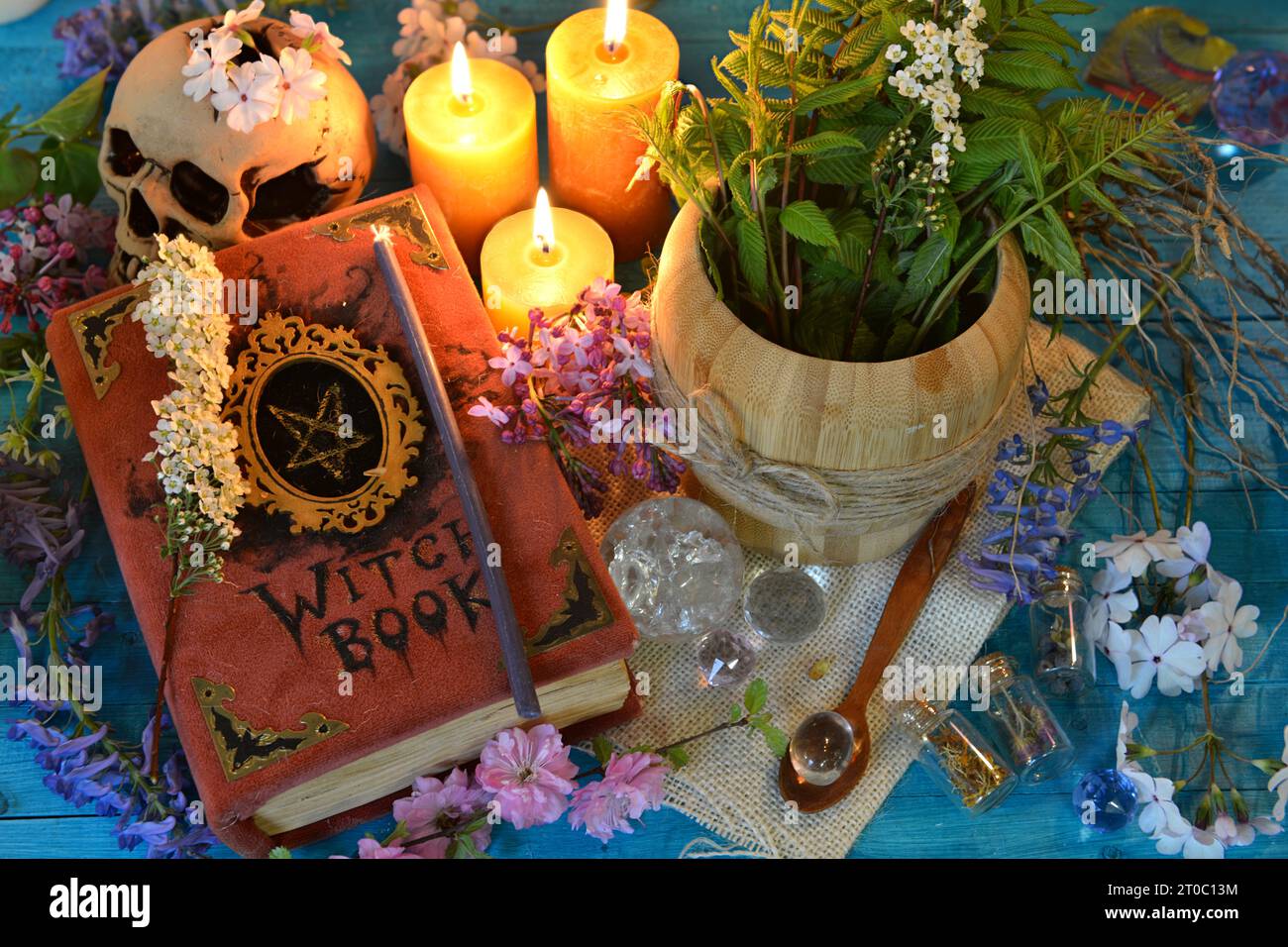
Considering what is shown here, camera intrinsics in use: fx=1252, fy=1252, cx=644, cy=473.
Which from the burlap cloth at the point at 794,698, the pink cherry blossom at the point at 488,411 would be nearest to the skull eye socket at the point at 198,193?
the pink cherry blossom at the point at 488,411

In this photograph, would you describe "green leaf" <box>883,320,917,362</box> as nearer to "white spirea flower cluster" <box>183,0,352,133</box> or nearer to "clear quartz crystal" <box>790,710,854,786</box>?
"clear quartz crystal" <box>790,710,854,786</box>

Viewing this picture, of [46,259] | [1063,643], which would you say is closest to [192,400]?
[46,259]

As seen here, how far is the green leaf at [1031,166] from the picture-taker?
83cm

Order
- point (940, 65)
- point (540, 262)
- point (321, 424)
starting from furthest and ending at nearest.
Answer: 1. point (540, 262)
2. point (321, 424)
3. point (940, 65)

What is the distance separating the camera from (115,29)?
1.26 meters

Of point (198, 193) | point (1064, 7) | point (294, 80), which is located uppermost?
point (1064, 7)

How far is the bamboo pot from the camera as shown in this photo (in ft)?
2.76

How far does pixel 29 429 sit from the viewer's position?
42.9 inches

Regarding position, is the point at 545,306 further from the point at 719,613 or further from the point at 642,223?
the point at 719,613

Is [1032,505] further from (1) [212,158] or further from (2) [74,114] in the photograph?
(2) [74,114]

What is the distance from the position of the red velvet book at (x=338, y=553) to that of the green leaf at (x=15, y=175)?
0.71 ft

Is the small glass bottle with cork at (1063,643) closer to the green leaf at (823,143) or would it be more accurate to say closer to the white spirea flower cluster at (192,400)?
the green leaf at (823,143)

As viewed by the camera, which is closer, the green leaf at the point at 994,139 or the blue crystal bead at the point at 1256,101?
the green leaf at the point at 994,139

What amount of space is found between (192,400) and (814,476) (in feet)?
1.55
